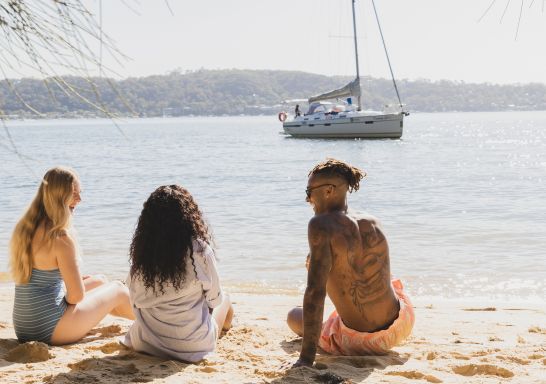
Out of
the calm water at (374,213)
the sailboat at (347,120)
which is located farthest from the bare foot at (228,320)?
the sailboat at (347,120)

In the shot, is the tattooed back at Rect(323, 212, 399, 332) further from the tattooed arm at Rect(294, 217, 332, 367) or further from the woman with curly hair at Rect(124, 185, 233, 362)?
the woman with curly hair at Rect(124, 185, 233, 362)

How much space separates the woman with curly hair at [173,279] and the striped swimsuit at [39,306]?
0.50 meters

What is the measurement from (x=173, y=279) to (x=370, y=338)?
1.08m

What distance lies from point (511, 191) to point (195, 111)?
89.9 meters

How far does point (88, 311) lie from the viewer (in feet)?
13.8

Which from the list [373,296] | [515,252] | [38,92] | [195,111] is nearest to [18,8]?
[38,92]

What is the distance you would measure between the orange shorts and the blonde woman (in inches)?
56.7

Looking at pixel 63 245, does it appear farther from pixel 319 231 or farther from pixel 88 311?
pixel 319 231

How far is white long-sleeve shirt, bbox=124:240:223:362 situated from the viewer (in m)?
3.76

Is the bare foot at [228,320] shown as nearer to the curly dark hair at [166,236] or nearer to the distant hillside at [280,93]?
the curly dark hair at [166,236]

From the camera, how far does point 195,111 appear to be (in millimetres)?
106188

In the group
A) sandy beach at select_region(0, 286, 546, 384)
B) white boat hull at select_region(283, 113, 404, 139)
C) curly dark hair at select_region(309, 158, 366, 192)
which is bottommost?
sandy beach at select_region(0, 286, 546, 384)

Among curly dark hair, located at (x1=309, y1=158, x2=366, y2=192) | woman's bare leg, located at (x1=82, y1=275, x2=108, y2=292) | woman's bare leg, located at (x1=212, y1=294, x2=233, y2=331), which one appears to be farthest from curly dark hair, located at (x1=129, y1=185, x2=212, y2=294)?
woman's bare leg, located at (x1=82, y1=275, x2=108, y2=292)

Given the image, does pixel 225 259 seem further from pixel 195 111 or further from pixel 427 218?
pixel 195 111
